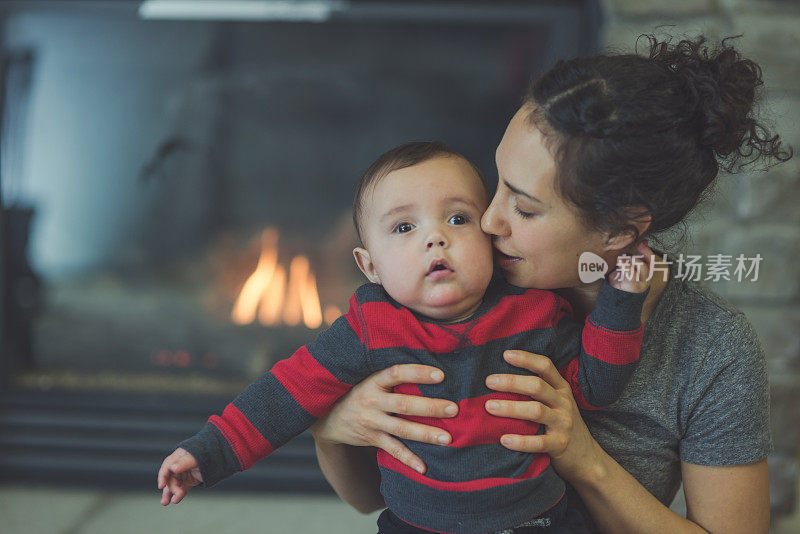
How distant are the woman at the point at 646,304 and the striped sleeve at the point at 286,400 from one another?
0.15 ft

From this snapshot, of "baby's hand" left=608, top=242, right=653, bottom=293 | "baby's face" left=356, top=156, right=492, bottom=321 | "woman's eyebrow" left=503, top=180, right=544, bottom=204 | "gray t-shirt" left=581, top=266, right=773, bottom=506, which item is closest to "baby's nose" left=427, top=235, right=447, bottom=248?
"baby's face" left=356, top=156, right=492, bottom=321

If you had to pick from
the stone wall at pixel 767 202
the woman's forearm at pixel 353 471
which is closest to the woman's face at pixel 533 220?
the woman's forearm at pixel 353 471

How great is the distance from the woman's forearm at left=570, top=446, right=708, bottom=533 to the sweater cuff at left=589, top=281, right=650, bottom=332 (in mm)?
187

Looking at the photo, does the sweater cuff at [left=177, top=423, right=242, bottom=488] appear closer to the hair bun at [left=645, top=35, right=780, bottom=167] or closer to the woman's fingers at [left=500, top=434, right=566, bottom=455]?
the woman's fingers at [left=500, top=434, right=566, bottom=455]

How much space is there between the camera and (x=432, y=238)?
2.91ft

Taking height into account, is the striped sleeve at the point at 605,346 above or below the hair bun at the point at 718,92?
below

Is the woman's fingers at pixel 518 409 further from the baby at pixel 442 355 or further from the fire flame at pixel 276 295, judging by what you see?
the fire flame at pixel 276 295

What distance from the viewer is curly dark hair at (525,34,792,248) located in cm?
81

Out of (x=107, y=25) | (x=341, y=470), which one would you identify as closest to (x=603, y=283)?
(x=341, y=470)

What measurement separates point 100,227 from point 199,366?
489mm

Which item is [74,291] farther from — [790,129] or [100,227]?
[790,129]

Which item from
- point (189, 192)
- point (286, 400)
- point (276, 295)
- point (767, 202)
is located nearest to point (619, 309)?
point (286, 400)

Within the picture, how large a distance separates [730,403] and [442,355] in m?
0.39

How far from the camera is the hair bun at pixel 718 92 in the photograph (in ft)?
2.75
